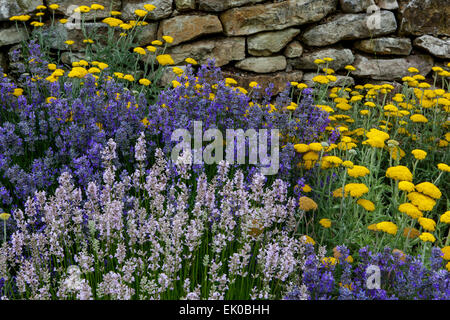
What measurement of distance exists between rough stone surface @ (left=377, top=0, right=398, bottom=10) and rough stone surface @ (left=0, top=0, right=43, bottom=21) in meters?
3.74

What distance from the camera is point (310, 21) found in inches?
199

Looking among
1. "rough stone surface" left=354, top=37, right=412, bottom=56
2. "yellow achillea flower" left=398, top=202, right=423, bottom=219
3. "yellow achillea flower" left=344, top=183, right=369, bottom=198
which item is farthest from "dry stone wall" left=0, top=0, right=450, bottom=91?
"yellow achillea flower" left=398, top=202, right=423, bottom=219

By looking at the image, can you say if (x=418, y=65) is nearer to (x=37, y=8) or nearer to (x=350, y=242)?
(x=350, y=242)

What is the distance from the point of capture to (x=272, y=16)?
4961mm

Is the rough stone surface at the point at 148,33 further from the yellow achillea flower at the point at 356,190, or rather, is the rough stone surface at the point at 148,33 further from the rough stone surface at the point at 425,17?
the yellow achillea flower at the point at 356,190

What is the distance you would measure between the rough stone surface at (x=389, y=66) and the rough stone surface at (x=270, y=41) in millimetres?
858

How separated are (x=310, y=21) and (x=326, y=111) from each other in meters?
1.97

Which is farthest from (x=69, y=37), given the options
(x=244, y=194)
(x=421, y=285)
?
(x=421, y=285)

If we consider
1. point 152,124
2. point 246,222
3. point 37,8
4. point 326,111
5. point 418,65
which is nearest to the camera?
point 246,222

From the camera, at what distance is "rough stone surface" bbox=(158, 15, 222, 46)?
16.3 feet

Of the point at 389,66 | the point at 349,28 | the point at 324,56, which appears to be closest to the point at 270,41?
the point at 324,56

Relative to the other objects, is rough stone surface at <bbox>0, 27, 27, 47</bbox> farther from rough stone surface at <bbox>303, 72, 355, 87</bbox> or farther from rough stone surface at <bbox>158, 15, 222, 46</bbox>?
rough stone surface at <bbox>303, 72, 355, 87</bbox>

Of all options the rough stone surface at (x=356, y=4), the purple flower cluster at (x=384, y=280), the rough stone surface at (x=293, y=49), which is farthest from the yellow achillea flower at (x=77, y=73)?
the rough stone surface at (x=356, y=4)

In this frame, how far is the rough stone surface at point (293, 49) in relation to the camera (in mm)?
5168
